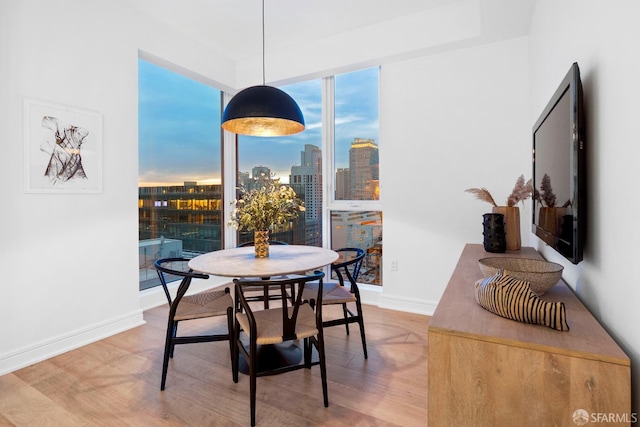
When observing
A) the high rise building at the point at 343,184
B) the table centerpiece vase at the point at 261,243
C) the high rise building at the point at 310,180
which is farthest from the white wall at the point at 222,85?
the table centerpiece vase at the point at 261,243

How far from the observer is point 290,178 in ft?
14.6

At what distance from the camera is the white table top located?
6.83ft

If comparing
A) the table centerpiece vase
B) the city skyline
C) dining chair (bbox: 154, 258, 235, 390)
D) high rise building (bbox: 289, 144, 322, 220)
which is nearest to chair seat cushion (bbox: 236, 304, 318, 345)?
dining chair (bbox: 154, 258, 235, 390)

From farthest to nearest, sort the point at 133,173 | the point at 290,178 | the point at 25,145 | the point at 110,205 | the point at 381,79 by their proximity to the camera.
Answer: the point at 290,178, the point at 381,79, the point at 133,173, the point at 110,205, the point at 25,145

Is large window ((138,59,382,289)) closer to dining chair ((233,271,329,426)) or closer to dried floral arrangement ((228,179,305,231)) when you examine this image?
dried floral arrangement ((228,179,305,231))

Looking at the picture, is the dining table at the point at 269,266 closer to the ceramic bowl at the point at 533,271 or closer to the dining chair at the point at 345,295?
the dining chair at the point at 345,295

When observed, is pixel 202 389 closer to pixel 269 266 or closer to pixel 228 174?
pixel 269 266

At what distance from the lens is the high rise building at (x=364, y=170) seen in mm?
3838

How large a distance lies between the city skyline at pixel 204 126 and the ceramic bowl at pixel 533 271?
2349 mm

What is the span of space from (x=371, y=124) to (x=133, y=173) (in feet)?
8.31

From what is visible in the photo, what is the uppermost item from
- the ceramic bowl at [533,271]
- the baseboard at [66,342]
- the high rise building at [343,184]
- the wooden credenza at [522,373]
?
the high rise building at [343,184]

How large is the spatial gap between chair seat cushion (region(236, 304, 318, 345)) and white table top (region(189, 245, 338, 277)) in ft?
0.87

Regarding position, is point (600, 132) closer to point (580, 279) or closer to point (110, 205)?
point (580, 279)

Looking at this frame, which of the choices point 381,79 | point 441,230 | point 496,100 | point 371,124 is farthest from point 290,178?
point 496,100
